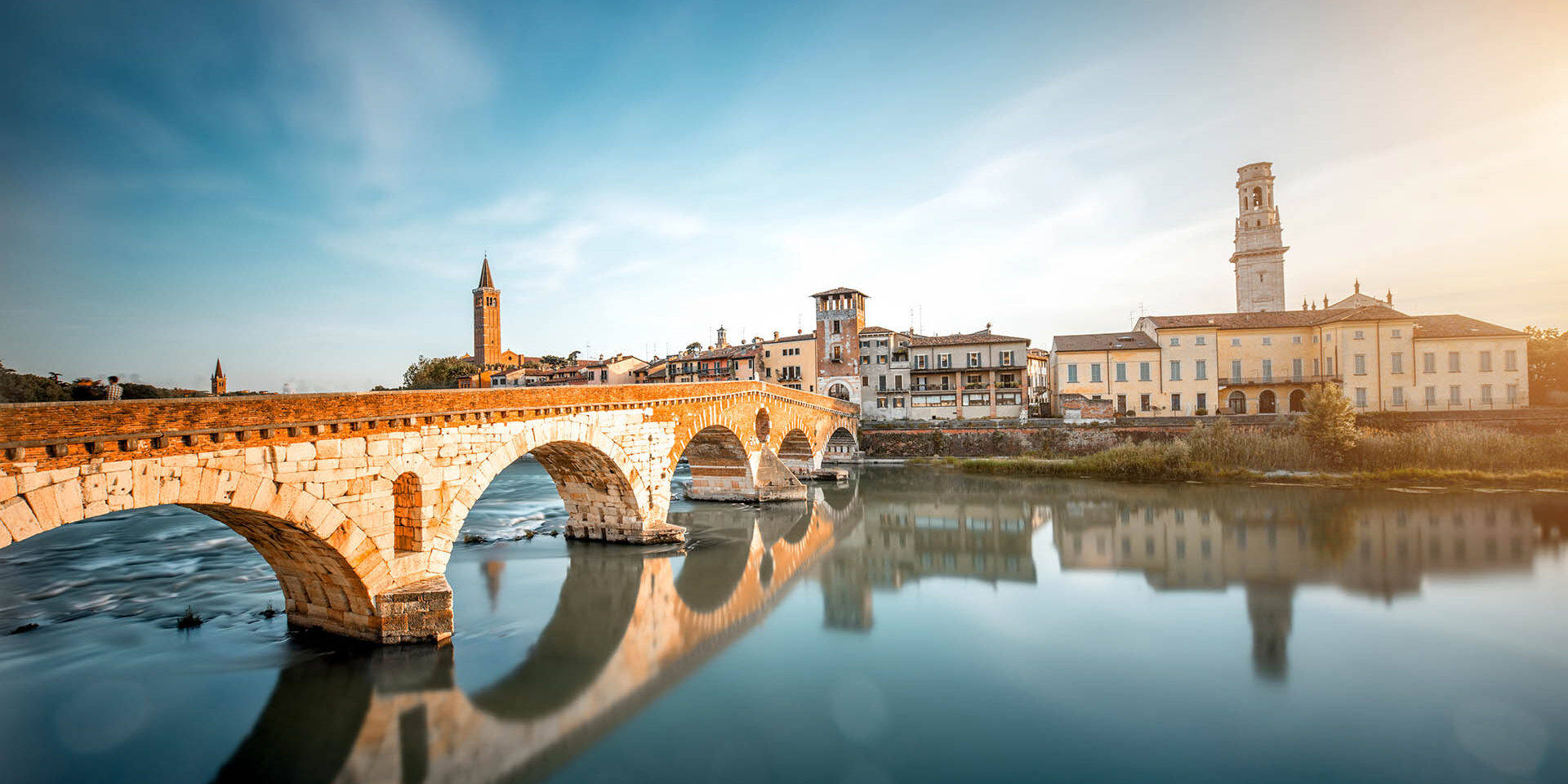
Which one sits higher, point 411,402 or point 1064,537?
point 411,402

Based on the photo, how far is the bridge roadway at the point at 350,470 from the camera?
6750mm

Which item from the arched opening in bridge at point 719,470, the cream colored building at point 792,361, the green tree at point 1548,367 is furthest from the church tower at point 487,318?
the green tree at point 1548,367

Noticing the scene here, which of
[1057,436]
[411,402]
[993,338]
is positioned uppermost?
[993,338]

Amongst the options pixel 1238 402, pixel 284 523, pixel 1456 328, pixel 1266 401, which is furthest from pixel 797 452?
pixel 1456 328

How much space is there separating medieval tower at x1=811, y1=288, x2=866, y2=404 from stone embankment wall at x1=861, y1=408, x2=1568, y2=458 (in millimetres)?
3378

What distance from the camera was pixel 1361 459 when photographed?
2698cm

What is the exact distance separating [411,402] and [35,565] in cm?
1386

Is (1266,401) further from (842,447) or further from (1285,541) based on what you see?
(842,447)

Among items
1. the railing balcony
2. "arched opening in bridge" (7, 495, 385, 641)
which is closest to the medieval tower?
the railing balcony

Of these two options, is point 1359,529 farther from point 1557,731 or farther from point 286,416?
point 286,416

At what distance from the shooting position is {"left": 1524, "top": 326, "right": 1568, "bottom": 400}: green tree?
37375 mm

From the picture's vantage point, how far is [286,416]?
8641mm

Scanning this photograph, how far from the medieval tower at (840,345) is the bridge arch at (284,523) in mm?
33885

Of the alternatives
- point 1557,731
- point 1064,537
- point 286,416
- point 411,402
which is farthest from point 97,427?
point 1064,537
